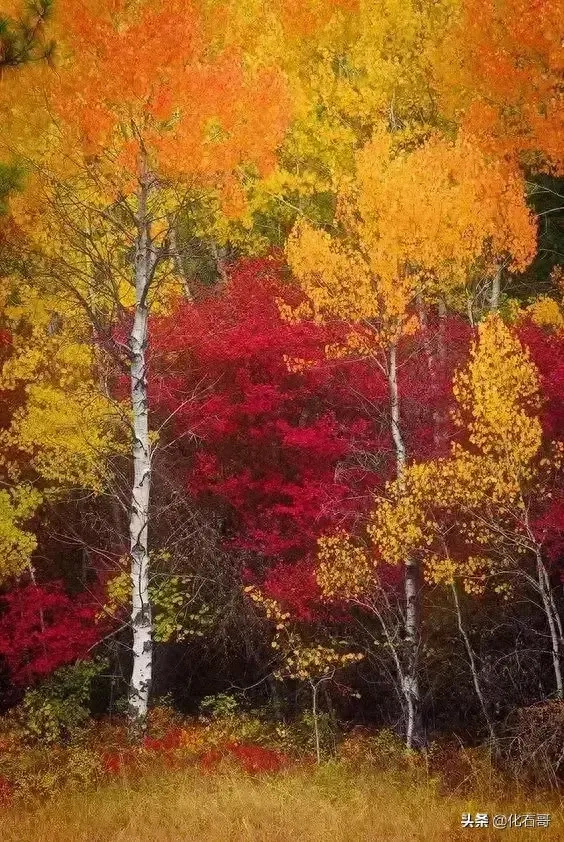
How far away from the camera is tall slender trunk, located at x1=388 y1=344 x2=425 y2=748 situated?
460 inches

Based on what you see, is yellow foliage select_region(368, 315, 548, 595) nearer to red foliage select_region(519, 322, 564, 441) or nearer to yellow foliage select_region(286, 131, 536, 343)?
red foliage select_region(519, 322, 564, 441)

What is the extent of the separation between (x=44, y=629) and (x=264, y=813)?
8403mm

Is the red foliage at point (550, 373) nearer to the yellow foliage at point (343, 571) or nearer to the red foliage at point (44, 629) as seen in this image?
the yellow foliage at point (343, 571)

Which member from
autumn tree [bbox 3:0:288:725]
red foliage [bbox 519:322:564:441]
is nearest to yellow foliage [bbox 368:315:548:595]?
red foliage [bbox 519:322:564:441]

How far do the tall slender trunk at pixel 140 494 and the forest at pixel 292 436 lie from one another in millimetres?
48

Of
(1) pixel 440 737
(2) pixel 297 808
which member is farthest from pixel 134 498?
(1) pixel 440 737

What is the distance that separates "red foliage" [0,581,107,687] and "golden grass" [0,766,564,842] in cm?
619

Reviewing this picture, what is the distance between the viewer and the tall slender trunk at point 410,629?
11.7 m

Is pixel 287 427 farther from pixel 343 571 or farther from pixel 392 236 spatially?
pixel 392 236

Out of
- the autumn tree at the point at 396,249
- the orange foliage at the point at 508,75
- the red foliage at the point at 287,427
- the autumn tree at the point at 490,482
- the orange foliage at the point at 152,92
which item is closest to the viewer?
the orange foliage at the point at 152,92

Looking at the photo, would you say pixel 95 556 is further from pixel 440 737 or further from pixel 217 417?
pixel 440 737

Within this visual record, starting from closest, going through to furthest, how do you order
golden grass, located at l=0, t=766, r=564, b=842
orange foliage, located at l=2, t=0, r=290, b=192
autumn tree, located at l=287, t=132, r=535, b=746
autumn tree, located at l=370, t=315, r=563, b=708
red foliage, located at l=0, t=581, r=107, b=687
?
golden grass, located at l=0, t=766, r=564, b=842 → orange foliage, located at l=2, t=0, r=290, b=192 → autumn tree, located at l=370, t=315, r=563, b=708 → autumn tree, located at l=287, t=132, r=535, b=746 → red foliage, located at l=0, t=581, r=107, b=687

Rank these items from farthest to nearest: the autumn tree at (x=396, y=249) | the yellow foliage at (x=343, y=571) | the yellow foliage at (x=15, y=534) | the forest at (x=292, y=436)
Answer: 1. the yellow foliage at (x=15, y=534)
2. the autumn tree at (x=396, y=249)
3. the yellow foliage at (x=343, y=571)
4. the forest at (x=292, y=436)

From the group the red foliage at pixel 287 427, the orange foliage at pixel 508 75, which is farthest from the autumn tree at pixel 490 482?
the orange foliage at pixel 508 75
